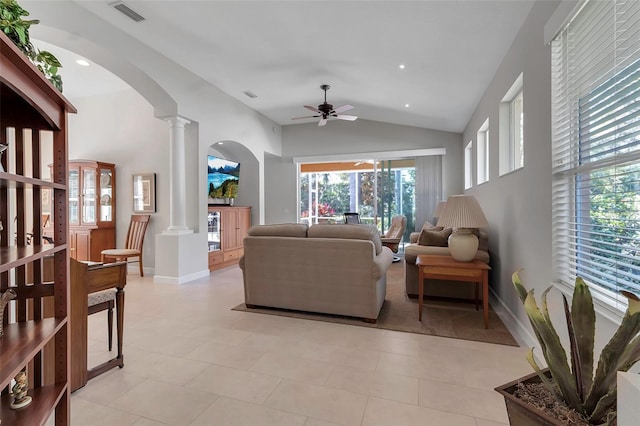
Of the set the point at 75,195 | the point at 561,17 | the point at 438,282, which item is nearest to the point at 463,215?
the point at 438,282

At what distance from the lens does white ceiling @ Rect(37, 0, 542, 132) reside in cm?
274

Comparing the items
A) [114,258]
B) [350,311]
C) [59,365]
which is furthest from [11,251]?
[114,258]

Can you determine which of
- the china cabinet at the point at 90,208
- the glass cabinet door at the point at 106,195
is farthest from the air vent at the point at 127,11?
the glass cabinet door at the point at 106,195

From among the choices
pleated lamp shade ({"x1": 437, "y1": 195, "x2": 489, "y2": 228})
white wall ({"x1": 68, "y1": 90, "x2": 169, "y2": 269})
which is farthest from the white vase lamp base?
white wall ({"x1": 68, "y1": 90, "x2": 169, "y2": 269})

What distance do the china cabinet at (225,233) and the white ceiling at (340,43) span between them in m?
Answer: 2.26

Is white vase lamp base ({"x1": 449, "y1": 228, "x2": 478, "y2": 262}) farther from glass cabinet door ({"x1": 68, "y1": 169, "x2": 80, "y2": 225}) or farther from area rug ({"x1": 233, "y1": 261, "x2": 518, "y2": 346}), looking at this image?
glass cabinet door ({"x1": 68, "y1": 169, "x2": 80, "y2": 225})

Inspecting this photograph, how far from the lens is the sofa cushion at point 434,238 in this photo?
372cm

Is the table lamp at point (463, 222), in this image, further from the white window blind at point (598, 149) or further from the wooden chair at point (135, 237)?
the wooden chair at point (135, 237)

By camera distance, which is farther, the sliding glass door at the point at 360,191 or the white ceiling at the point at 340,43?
the sliding glass door at the point at 360,191

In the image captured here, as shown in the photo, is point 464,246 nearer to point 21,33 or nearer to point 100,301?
point 100,301

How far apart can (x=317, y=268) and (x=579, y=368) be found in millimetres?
2199

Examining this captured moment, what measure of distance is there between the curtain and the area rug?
344cm

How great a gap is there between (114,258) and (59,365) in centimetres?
445

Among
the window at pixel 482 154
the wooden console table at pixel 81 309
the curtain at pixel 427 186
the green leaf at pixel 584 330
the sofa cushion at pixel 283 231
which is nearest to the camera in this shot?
the green leaf at pixel 584 330
